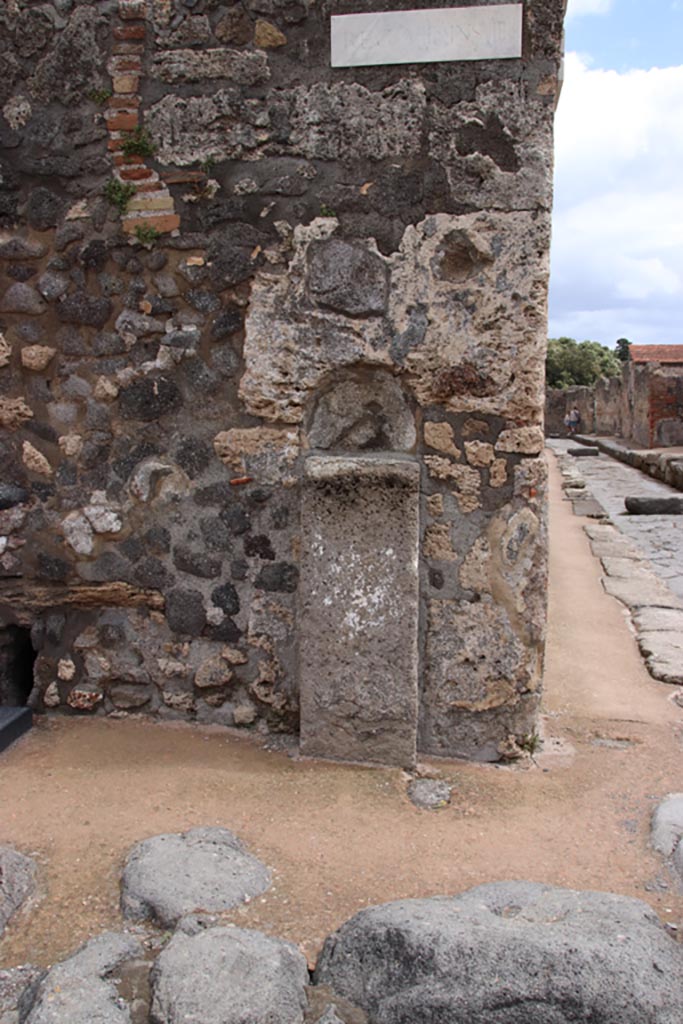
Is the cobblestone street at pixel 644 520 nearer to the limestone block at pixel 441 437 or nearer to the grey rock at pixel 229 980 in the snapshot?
the limestone block at pixel 441 437

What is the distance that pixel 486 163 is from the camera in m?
2.93

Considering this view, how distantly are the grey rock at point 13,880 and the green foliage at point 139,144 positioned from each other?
7.93 ft

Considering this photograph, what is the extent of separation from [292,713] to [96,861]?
995 mm

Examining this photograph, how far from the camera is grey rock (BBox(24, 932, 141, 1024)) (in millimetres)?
1761

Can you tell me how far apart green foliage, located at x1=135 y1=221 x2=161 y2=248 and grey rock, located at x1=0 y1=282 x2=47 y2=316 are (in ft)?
1.56

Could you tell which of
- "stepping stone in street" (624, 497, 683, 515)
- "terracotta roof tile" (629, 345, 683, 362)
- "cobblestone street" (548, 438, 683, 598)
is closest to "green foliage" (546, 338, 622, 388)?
"terracotta roof tile" (629, 345, 683, 362)

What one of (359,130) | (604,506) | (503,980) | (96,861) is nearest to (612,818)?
(503,980)

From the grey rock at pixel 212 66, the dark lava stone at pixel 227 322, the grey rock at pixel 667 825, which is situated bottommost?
the grey rock at pixel 667 825

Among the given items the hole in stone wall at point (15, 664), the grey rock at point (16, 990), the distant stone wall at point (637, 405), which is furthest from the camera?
the distant stone wall at point (637, 405)

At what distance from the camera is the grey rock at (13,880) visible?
7.42 feet

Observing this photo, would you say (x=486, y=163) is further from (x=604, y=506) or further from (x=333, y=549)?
(x=604, y=506)

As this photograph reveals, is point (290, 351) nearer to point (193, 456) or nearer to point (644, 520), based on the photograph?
point (193, 456)

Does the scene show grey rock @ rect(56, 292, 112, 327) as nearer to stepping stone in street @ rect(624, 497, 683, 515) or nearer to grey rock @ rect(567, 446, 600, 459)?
stepping stone in street @ rect(624, 497, 683, 515)

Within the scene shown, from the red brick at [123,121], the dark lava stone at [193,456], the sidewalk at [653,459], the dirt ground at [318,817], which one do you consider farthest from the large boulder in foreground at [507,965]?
the sidewalk at [653,459]
